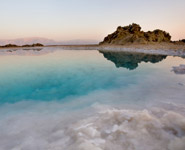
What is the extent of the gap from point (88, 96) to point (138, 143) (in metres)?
3.66

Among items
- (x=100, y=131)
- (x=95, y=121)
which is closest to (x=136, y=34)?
(x=95, y=121)

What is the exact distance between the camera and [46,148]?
2.97 metres

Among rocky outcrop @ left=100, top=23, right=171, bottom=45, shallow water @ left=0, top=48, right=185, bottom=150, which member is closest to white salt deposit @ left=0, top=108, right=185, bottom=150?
shallow water @ left=0, top=48, right=185, bottom=150

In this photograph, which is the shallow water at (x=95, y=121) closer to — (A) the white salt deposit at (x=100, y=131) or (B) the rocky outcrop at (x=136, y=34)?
(A) the white salt deposit at (x=100, y=131)

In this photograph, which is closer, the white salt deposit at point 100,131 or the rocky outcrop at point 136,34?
the white salt deposit at point 100,131

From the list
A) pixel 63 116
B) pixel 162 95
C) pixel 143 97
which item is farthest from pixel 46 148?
pixel 162 95

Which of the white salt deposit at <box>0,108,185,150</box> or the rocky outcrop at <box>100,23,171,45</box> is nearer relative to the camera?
the white salt deposit at <box>0,108,185,150</box>

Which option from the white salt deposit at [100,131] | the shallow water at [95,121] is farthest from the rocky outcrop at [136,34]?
the white salt deposit at [100,131]

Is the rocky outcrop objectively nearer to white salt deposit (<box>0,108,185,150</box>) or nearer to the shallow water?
the shallow water

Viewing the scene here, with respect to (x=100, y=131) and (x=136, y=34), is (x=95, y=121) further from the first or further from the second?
(x=136, y=34)

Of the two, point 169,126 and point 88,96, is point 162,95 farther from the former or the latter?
point 88,96

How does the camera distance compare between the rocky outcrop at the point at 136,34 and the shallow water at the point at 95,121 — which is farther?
the rocky outcrop at the point at 136,34

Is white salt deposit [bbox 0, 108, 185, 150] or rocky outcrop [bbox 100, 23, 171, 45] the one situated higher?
rocky outcrop [bbox 100, 23, 171, 45]

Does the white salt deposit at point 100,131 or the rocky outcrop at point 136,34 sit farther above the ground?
the rocky outcrop at point 136,34
